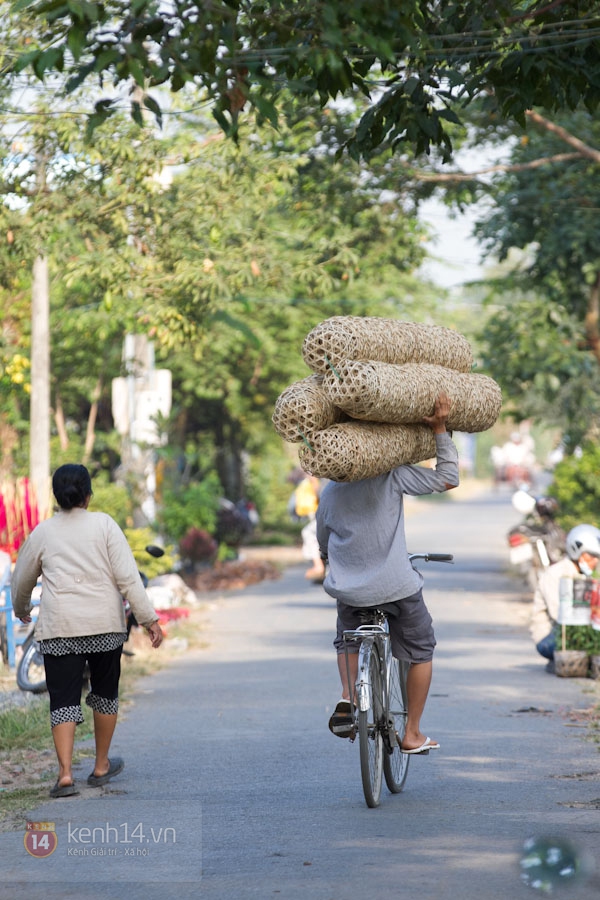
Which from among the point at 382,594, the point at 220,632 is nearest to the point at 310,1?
the point at 382,594

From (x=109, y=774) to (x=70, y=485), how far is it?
5.16ft

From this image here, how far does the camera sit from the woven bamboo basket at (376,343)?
6.55 metres

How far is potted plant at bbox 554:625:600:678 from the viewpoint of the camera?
38.4 ft

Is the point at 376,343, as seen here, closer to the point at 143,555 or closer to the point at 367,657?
the point at 367,657

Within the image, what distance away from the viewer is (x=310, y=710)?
10.3 meters

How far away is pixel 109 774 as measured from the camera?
767 centimetres

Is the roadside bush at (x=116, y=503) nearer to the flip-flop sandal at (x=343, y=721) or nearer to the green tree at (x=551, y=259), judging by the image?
the green tree at (x=551, y=259)

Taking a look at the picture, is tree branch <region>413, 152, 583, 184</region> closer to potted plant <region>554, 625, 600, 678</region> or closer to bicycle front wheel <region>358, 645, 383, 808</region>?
potted plant <region>554, 625, 600, 678</region>

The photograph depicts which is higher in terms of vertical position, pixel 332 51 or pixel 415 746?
pixel 332 51

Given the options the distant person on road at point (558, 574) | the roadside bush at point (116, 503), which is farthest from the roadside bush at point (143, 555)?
the distant person on road at point (558, 574)

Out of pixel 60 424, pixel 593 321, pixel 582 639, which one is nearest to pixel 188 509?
pixel 60 424

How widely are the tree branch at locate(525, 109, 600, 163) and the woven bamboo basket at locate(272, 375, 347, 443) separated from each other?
9.38m

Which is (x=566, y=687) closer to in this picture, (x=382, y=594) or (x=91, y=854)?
(x=382, y=594)

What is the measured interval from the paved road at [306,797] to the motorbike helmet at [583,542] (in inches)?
43.5
